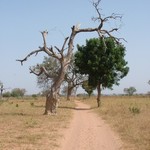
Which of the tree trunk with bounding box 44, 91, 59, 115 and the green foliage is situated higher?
the green foliage

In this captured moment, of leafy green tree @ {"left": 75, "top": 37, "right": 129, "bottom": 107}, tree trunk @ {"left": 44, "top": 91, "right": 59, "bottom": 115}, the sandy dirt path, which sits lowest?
the sandy dirt path

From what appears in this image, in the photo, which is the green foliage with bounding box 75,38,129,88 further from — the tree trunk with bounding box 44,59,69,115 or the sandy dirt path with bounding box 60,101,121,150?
the sandy dirt path with bounding box 60,101,121,150

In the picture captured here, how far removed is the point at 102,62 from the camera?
42.2m

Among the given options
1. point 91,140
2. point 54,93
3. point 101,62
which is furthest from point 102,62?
point 91,140

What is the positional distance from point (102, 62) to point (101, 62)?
0.12 m

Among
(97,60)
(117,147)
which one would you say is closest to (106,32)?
(97,60)

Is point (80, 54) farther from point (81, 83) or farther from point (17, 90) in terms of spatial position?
point (17, 90)

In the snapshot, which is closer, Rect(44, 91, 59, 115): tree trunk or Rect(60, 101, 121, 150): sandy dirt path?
Rect(60, 101, 121, 150): sandy dirt path

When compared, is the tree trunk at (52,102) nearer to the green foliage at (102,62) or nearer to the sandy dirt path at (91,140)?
the sandy dirt path at (91,140)

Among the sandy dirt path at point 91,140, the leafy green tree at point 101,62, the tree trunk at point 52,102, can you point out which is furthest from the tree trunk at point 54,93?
the leafy green tree at point 101,62

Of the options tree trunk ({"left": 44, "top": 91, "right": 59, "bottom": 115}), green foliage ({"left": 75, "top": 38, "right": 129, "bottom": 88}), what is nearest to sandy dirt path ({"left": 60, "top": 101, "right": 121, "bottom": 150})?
tree trunk ({"left": 44, "top": 91, "right": 59, "bottom": 115})

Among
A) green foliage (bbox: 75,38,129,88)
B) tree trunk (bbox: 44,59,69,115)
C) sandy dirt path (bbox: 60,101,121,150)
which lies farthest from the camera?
green foliage (bbox: 75,38,129,88)

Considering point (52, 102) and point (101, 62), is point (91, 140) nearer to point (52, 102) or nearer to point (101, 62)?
point (52, 102)

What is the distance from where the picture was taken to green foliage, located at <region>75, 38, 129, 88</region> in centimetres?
4191
